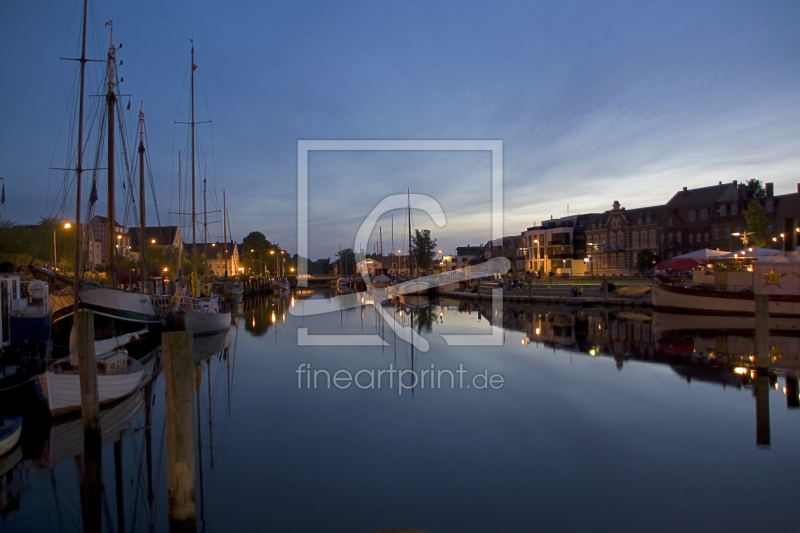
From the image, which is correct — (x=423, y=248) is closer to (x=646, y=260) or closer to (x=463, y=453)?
(x=646, y=260)

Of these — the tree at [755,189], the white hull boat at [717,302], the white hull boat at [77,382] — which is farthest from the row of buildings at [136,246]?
the tree at [755,189]

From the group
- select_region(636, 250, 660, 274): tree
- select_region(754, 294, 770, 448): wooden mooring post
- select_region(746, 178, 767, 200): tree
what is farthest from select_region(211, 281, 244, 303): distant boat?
select_region(746, 178, 767, 200): tree

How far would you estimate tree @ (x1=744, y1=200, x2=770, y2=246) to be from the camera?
53.9m

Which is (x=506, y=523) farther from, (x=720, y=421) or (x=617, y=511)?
(x=720, y=421)

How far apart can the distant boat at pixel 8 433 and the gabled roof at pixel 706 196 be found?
230 ft

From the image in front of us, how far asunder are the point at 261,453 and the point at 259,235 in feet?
343

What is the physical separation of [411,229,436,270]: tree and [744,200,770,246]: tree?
4882 centimetres

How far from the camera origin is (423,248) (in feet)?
307

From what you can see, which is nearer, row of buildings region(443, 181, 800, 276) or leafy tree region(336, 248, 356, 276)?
row of buildings region(443, 181, 800, 276)

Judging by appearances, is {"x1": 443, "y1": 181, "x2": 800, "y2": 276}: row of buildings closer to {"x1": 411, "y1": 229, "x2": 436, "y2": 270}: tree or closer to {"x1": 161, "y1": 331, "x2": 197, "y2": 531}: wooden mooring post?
{"x1": 411, "y1": 229, "x2": 436, "y2": 270}: tree

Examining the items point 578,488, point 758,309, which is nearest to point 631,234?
point 758,309

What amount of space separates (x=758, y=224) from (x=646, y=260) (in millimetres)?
13854

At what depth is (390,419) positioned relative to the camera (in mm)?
13914

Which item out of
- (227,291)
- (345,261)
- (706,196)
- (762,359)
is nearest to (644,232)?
(706,196)
